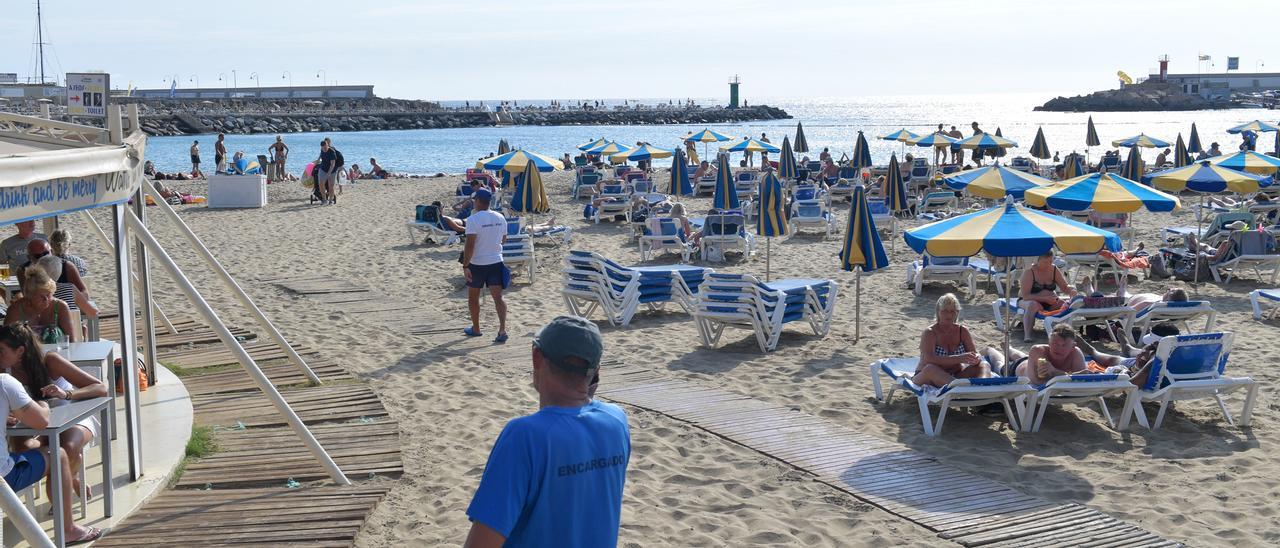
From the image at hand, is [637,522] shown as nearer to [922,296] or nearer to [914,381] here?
[914,381]

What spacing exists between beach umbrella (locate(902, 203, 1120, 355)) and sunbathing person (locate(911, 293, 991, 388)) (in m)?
0.38

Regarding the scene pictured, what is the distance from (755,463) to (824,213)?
39.6ft

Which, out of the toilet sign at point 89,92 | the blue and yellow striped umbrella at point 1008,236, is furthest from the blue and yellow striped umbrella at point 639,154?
the blue and yellow striped umbrella at point 1008,236

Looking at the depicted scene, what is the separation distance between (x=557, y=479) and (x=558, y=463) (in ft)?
0.13

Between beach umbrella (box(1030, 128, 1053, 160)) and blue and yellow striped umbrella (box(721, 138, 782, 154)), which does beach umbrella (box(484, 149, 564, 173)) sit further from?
beach umbrella (box(1030, 128, 1053, 160))

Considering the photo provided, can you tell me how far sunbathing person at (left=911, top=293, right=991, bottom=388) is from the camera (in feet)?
23.5

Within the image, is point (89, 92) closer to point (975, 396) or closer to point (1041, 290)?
point (975, 396)

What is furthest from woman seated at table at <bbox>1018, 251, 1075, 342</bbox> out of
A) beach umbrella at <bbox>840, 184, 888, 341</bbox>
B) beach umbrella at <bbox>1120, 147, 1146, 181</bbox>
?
beach umbrella at <bbox>1120, 147, 1146, 181</bbox>

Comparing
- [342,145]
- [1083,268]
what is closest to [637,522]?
[1083,268]

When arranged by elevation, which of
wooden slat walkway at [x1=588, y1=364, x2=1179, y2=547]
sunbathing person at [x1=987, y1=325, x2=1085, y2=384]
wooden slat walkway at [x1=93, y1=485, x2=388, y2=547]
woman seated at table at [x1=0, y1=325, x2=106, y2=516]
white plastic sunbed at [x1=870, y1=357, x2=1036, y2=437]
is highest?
woman seated at table at [x1=0, y1=325, x2=106, y2=516]

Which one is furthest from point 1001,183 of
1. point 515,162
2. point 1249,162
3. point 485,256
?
point 515,162

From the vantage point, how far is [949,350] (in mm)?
7238

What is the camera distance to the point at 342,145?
7606cm

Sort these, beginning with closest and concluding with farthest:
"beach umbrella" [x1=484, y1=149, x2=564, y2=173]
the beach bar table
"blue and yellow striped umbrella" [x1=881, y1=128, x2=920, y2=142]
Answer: the beach bar table < "beach umbrella" [x1=484, y1=149, x2=564, y2=173] < "blue and yellow striped umbrella" [x1=881, y1=128, x2=920, y2=142]
